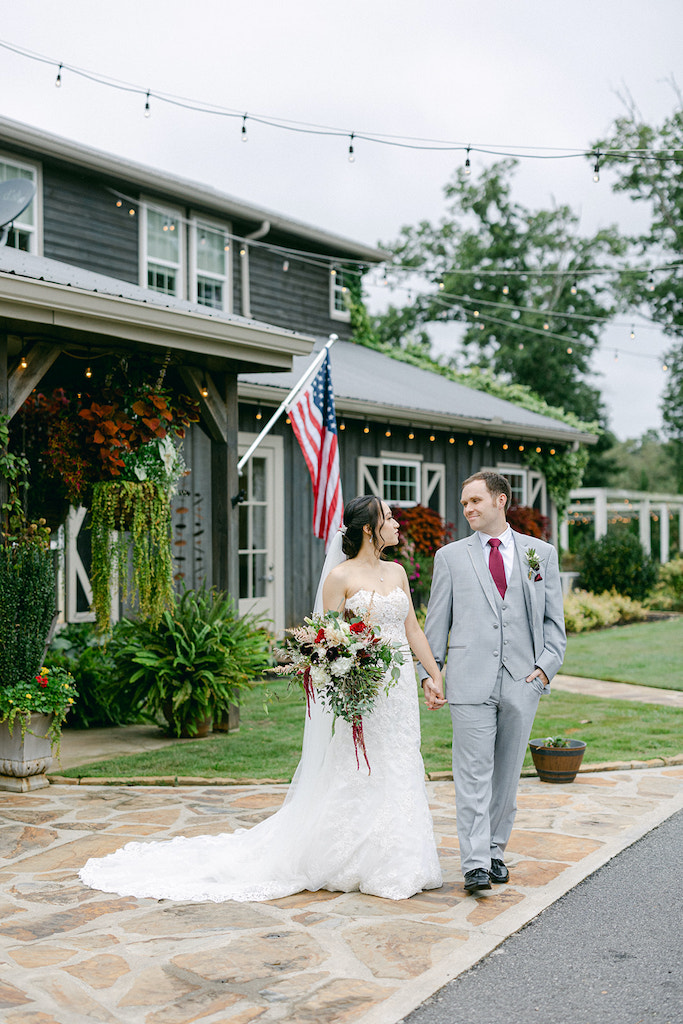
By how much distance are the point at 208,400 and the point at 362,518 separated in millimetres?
3633

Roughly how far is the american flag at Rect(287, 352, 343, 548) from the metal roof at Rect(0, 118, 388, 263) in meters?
5.58

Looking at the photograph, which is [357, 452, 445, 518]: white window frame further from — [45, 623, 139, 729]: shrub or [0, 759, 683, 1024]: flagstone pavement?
[0, 759, 683, 1024]: flagstone pavement

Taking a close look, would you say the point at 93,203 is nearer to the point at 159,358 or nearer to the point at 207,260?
the point at 207,260

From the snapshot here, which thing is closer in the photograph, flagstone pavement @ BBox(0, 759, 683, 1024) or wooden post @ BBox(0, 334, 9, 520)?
flagstone pavement @ BBox(0, 759, 683, 1024)

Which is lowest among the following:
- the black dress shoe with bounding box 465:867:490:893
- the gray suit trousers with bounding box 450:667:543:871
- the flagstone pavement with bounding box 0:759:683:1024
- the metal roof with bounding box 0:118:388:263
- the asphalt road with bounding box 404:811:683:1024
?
the asphalt road with bounding box 404:811:683:1024

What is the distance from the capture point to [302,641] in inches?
190

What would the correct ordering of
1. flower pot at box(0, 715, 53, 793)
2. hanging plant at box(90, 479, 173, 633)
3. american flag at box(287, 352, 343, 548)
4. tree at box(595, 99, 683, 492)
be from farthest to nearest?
tree at box(595, 99, 683, 492) → american flag at box(287, 352, 343, 548) → hanging plant at box(90, 479, 173, 633) → flower pot at box(0, 715, 53, 793)

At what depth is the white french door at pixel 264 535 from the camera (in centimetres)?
1267

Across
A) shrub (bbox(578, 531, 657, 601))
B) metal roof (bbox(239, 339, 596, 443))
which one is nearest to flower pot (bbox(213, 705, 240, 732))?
metal roof (bbox(239, 339, 596, 443))

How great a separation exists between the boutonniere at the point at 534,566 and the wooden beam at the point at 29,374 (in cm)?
375

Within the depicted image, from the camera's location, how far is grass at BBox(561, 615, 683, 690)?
12.0 metres

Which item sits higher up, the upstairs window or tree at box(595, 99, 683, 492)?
tree at box(595, 99, 683, 492)

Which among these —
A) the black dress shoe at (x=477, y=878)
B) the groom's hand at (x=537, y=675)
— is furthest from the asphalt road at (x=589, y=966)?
the groom's hand at (x=537, y=675)

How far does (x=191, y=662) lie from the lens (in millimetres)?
8180
